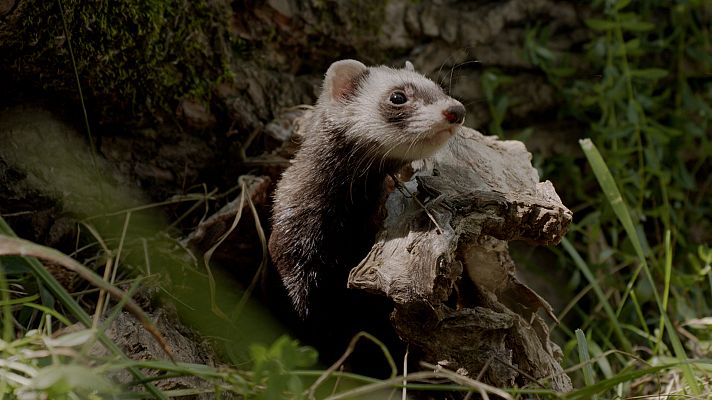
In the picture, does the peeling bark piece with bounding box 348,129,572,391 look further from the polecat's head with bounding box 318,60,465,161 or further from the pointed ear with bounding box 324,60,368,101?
the pointed ear with bounding box 324,60,368,101

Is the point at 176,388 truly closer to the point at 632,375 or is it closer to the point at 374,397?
the point at 374,397

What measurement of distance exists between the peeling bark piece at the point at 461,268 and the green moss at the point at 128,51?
1.02 meters

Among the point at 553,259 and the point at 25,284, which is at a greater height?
the point at 25,284

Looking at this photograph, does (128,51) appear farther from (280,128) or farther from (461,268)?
(461,268)

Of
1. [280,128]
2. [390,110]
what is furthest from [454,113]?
[280,128]

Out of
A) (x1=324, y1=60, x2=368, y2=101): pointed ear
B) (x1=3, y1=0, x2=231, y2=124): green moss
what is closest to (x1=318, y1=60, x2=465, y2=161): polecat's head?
(x1=324, y1=60, x2=368, y2=101): pointed ear

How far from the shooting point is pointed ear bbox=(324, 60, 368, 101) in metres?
2.70

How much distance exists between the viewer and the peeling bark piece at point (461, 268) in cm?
200

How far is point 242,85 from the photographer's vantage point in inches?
118

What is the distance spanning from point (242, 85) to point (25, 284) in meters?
1.22

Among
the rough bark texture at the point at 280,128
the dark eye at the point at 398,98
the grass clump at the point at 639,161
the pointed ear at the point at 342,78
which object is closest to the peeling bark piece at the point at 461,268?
the rough bark texture at the point at 280,128

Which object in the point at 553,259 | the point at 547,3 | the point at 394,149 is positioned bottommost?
the point at 553,259

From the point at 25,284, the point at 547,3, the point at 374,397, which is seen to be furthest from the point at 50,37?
the point at 547,3

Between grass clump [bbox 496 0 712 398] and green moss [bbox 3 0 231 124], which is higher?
green moss [bbox 3 0 231 124]
